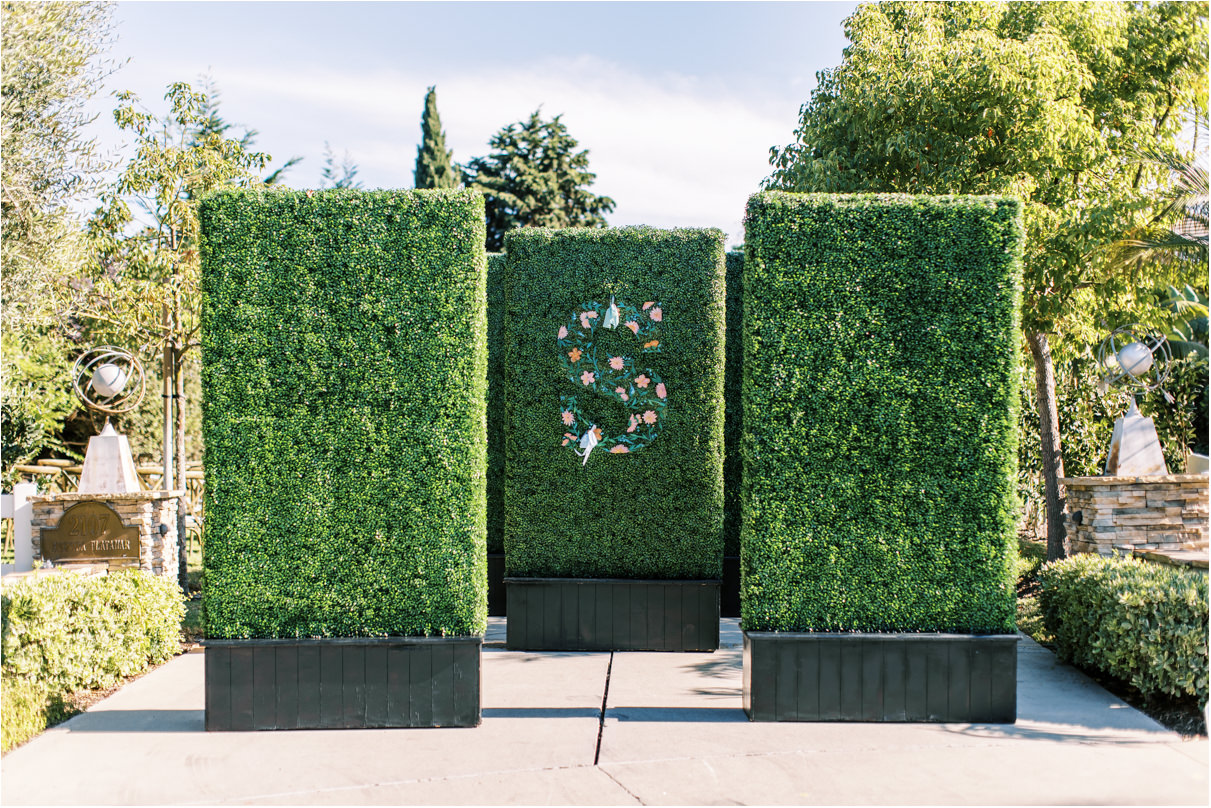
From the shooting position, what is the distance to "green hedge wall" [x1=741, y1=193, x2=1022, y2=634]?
211 inches

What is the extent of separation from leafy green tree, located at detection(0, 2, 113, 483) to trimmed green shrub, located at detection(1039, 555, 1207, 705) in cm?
1192

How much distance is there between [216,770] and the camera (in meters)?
4.61

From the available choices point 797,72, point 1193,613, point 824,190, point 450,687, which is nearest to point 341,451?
point 450,687

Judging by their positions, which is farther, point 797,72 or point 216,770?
point 797,72

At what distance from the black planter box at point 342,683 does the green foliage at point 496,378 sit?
3549 millimetres

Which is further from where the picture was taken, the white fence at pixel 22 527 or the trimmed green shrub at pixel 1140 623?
the white fence at pixel 22 527

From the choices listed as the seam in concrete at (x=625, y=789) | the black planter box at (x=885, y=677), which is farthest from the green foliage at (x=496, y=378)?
the seam in concrete at (x=625, y=789)

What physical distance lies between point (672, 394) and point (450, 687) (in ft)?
11.2

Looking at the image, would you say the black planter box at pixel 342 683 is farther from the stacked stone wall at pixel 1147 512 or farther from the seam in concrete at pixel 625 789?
the stacked stone wall at pixel 1147 512

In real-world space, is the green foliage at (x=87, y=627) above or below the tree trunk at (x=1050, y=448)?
below

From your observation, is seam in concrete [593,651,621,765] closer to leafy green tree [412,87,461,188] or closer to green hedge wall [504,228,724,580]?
green hedge wall [504,228,724,580]

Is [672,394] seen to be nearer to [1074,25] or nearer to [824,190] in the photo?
[824,190]

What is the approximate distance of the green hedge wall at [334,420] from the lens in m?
5.29

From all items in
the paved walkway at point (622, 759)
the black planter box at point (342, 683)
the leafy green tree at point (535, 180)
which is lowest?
the paved walkway at point (622, 759)
